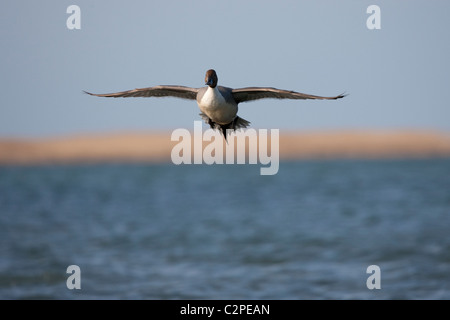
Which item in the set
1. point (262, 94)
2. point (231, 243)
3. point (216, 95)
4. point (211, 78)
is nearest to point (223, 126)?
point (262, 94)

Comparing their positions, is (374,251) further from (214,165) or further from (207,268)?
(214,165)

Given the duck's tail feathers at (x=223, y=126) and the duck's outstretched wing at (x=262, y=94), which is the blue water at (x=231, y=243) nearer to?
the duck's tail feathers at (x=223, y=126)

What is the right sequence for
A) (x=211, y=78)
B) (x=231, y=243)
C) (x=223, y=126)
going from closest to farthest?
(x=211, y=78) → (x=223, y=126) → (x=231, y=243)

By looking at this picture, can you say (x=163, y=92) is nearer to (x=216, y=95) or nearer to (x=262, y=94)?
(x=216, y=95)

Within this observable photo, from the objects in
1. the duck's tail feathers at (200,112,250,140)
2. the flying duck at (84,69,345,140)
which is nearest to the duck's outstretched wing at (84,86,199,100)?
the flying duck at (84,69,345,140)

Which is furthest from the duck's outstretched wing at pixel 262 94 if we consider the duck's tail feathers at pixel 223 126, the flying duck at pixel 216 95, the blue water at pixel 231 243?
the blue water at pixel 231 243

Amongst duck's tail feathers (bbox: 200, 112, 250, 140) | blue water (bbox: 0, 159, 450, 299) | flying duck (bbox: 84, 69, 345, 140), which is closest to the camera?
flying duck (bbox: 84, 69, 345, 140)

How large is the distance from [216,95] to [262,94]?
762mm

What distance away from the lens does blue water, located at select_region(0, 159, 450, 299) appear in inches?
727

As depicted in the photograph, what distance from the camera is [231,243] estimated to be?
2544 cm

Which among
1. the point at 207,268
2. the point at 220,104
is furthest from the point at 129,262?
the point at 220,104

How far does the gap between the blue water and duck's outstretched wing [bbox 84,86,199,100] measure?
26.3ft

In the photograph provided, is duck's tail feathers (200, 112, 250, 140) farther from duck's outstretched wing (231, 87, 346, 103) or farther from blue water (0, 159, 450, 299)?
blue water (0, 159, 450, 299)

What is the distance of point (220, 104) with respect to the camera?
986 cm
